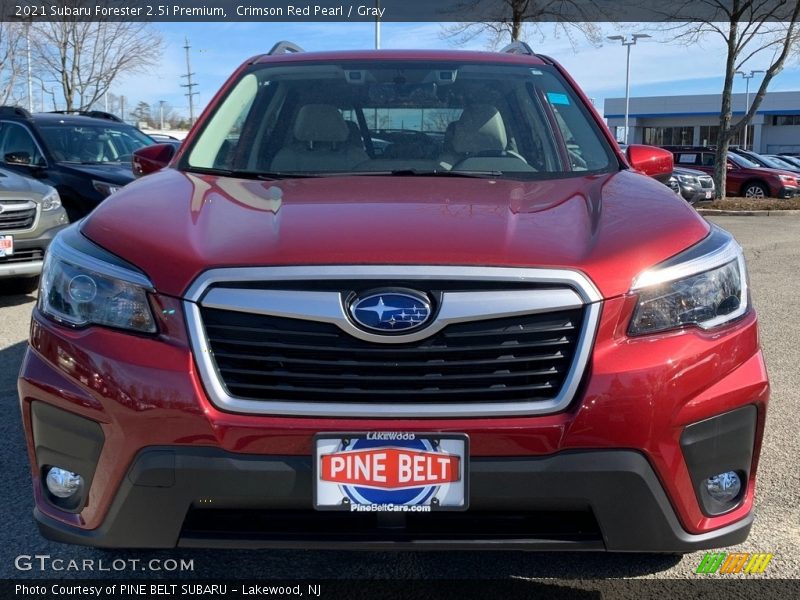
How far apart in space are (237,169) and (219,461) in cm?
150

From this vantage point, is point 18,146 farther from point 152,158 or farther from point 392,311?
point 392,311

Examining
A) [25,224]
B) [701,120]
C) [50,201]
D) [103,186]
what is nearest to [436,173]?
[25,224]

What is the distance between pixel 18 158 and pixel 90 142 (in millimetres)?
938

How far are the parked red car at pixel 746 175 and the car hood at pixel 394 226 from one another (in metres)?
21.3

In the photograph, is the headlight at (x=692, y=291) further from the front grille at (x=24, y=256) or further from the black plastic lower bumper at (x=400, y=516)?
the front grille at (x=24, y=256)

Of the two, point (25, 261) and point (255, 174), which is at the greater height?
point (255, 174)

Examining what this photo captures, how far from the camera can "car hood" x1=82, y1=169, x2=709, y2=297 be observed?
2.06 m

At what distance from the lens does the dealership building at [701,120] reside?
67.1m

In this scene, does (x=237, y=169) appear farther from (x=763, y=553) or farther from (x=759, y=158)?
(x=759, y=158)

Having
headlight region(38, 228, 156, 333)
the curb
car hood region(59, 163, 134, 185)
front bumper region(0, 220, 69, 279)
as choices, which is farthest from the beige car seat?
the curb

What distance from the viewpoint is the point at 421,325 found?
2000 mm

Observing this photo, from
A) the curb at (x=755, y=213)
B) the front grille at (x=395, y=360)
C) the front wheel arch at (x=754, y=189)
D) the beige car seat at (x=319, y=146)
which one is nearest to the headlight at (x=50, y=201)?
the beige car seat at (x=319, y=146)

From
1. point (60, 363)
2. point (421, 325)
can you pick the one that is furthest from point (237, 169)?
point (421, 325)

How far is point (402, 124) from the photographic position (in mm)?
3441
